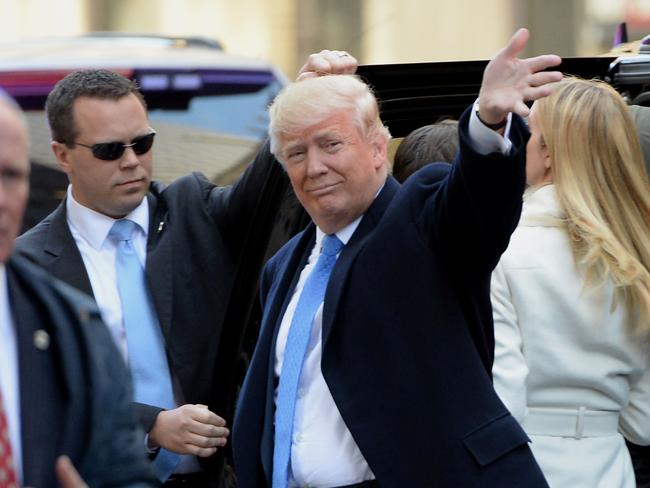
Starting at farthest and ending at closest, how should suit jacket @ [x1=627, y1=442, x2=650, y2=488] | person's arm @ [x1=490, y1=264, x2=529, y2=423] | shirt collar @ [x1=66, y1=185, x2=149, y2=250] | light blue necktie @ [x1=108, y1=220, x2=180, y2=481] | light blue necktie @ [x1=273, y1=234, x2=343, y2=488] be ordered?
shirt collar @ [x1=66, y1=185, x2=149, y2=250]
light blue necktie @ [x1=108, y1=220, x2=180, y2=481]
suit jacket @ [x1=627, y1=442, x2=650, y2=488]
person's arm @ [x1=490, y1=264, x2=529, y2=423]
light blue necktie @ [x1=273, y1=234, x2=343, y2=488]

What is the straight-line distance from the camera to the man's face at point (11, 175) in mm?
2213

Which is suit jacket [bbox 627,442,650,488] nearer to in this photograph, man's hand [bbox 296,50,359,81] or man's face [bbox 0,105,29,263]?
man's hand [bbox 296,50,359,81]

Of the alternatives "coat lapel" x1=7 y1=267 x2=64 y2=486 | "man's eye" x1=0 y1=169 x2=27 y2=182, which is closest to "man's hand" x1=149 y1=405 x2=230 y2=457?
"coat lapel" x1=7 y1=267 x2=64 y2=486

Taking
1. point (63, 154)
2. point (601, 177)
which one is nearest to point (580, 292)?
point (601, 177)

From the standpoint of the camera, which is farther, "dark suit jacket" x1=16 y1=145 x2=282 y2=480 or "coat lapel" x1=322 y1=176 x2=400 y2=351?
"dark suit jacket" x1=16 y1=145 x2=282 y2=480

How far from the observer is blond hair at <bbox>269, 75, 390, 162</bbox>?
136 inches

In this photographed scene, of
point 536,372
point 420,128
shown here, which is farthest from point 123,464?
point 420,128

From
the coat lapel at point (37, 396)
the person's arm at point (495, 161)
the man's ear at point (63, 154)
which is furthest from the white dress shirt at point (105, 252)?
the coat lapel at point (37, 396)

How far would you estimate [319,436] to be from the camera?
3.33 meters

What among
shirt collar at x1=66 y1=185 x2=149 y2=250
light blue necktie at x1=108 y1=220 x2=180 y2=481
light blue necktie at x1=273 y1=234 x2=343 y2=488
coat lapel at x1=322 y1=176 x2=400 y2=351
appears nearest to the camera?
coat lapel at x1=322 y1=176 x2=400 y2=351

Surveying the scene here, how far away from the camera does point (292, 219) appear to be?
4.17 metres

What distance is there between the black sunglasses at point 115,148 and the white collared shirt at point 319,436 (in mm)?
1076

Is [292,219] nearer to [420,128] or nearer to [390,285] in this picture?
[420,128]

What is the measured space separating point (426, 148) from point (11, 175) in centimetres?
206
